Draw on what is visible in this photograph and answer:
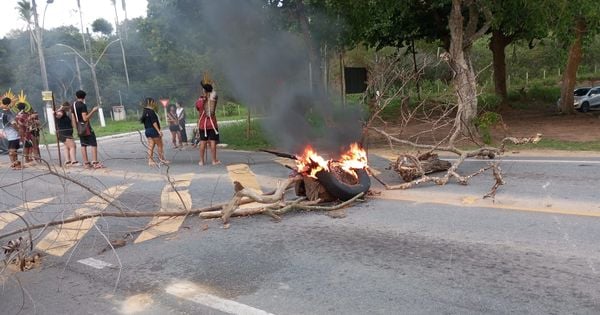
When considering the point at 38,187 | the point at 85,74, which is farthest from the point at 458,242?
the point at 85,74

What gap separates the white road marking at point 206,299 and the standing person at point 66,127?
799 centimetres

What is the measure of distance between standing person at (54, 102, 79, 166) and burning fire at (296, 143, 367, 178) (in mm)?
6601

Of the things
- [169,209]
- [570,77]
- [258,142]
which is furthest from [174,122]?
[570,77]

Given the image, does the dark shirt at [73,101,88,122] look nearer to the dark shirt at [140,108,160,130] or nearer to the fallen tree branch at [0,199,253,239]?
the dark shirt at [140,108,160,130]

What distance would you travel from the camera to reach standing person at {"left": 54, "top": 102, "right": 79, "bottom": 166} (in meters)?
10.6

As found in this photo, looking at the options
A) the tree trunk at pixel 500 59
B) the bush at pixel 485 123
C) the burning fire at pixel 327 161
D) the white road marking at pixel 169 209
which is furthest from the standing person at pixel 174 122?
the tree trunk at pixel 500 59

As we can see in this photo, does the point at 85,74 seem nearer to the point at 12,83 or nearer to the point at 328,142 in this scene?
the point at 12,83

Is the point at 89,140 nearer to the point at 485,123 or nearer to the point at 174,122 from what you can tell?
the point at 174,122

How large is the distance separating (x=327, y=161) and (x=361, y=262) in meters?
2.18

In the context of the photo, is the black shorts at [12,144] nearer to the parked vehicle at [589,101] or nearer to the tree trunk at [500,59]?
the tree trunk at [500,59]

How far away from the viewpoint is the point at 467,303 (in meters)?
3.19

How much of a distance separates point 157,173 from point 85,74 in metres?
37.0

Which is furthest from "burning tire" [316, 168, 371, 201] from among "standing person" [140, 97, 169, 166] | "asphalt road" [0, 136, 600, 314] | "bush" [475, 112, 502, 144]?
"bush" [475, 112, 502, 144]

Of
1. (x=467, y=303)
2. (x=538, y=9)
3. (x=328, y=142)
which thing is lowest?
(x=467, y=303)
